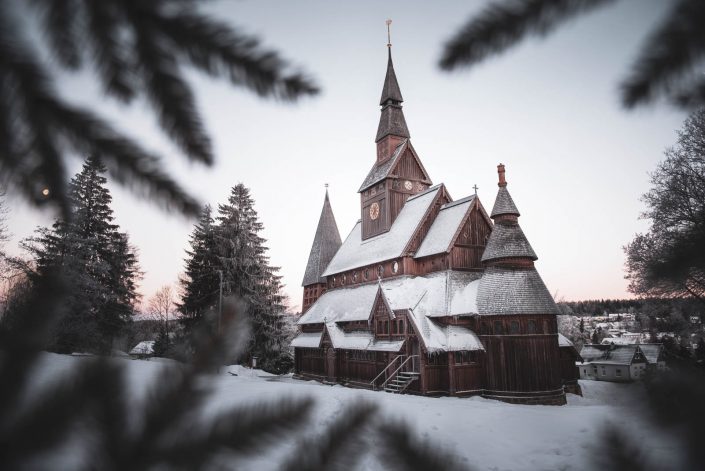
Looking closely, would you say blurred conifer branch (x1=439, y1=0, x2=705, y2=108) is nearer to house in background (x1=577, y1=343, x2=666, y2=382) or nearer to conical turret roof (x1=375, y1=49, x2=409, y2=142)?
conical turret roof (x1=375, y1=49, x2=409, y2=142)

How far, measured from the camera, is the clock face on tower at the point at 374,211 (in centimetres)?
3419

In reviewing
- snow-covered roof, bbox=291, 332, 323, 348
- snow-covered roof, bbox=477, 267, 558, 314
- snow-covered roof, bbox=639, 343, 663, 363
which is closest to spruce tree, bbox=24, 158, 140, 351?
snow-covered roof, bbox=291, 332, 323, 348

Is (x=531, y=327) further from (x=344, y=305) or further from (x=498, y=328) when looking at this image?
(x=344, y=305)

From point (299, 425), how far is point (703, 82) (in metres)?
1.95

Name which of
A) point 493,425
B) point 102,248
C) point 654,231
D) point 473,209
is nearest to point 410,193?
point 473,209

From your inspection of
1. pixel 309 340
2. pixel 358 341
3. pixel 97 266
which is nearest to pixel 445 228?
pixel 358 341

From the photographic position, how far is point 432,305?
78.2ft

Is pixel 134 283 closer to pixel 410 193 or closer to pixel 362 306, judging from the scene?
pixel 362 306

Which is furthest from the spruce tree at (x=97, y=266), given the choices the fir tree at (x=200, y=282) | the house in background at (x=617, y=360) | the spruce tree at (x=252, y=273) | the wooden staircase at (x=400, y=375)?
the house in background at (x=617, y=360)

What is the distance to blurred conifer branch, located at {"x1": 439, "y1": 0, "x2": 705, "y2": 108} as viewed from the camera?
1.09m

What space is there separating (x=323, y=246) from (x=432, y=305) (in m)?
21.8

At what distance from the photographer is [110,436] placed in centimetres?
92

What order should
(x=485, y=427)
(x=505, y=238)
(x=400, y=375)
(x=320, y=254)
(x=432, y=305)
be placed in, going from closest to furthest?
(x=485, y=427)
(x=400, y=375)
(x=432, y=305)
(x=505, y=238)
(x=320, y=254)

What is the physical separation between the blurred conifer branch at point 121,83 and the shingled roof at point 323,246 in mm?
39487
